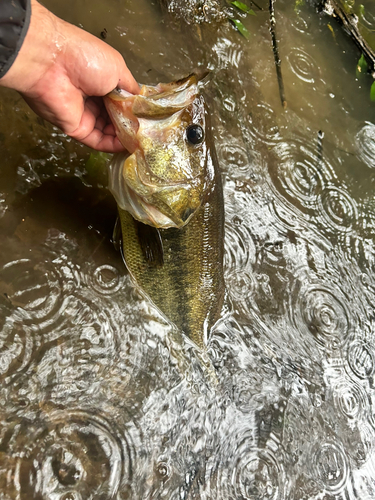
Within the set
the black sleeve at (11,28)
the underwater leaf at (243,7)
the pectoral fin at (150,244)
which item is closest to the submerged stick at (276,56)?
the underwater leaf at (243,7)

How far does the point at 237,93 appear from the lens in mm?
3096

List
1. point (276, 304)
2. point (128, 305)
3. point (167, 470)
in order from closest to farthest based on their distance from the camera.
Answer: point (167, 470) < point (128, 305) < point (276, 304)

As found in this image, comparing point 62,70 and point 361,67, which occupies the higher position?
point 361,67

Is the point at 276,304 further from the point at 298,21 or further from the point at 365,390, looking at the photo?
the point at 298,21

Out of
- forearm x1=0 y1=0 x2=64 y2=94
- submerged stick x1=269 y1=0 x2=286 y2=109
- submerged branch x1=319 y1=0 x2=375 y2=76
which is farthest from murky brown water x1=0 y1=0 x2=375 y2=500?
forearm x1=0 y1=0 x2=64 y2=94

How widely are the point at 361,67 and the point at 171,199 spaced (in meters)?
2.99

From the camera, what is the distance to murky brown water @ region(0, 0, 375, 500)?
2.12m

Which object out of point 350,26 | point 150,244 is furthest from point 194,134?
point 350,26

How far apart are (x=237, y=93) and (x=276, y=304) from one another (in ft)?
6.02

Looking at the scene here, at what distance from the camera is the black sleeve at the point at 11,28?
148 cm

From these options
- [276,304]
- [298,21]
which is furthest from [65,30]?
[298,21]

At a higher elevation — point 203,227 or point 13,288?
point 203,227

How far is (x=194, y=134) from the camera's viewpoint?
1842 millimetres

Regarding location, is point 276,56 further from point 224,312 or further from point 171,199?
point 224,312
